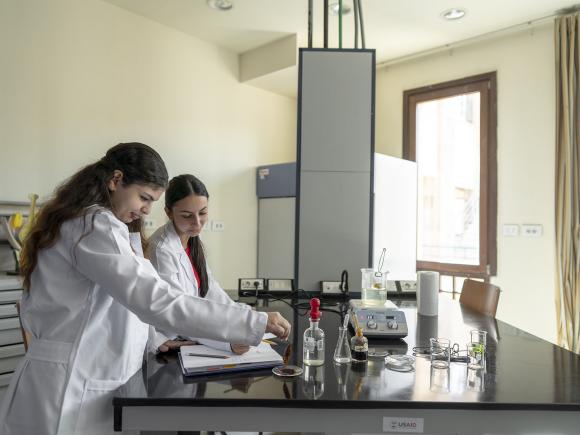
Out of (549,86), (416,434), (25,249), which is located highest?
(549,86)

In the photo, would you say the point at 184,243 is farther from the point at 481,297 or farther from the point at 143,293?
the point at 481,297

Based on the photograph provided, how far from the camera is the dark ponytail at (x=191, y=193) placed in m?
1.63

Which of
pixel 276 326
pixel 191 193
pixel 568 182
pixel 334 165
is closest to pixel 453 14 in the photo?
pixel 568 182

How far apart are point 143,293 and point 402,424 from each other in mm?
619

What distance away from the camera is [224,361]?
3.51ft

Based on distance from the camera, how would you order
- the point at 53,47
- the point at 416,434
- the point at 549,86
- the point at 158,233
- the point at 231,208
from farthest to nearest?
the point at 231,208 → the point at 549,86 → the point at 53,47 → the point at 158,233 → the point at 416,434

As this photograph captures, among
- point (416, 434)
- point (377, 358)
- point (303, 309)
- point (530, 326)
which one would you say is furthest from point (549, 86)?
point (416, 434)

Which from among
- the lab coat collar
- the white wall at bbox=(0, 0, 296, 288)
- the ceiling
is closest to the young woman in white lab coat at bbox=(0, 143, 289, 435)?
the lab coat collar

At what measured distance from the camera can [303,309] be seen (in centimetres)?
184

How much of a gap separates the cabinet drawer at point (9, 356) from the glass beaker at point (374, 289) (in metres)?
1.73

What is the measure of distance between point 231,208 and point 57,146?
1.56m

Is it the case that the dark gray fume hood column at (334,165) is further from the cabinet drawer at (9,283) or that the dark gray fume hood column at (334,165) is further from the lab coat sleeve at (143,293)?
the cabinet drawer at (9,283)

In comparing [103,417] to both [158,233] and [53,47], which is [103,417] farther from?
[53,47]

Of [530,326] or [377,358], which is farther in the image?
[530,326]
